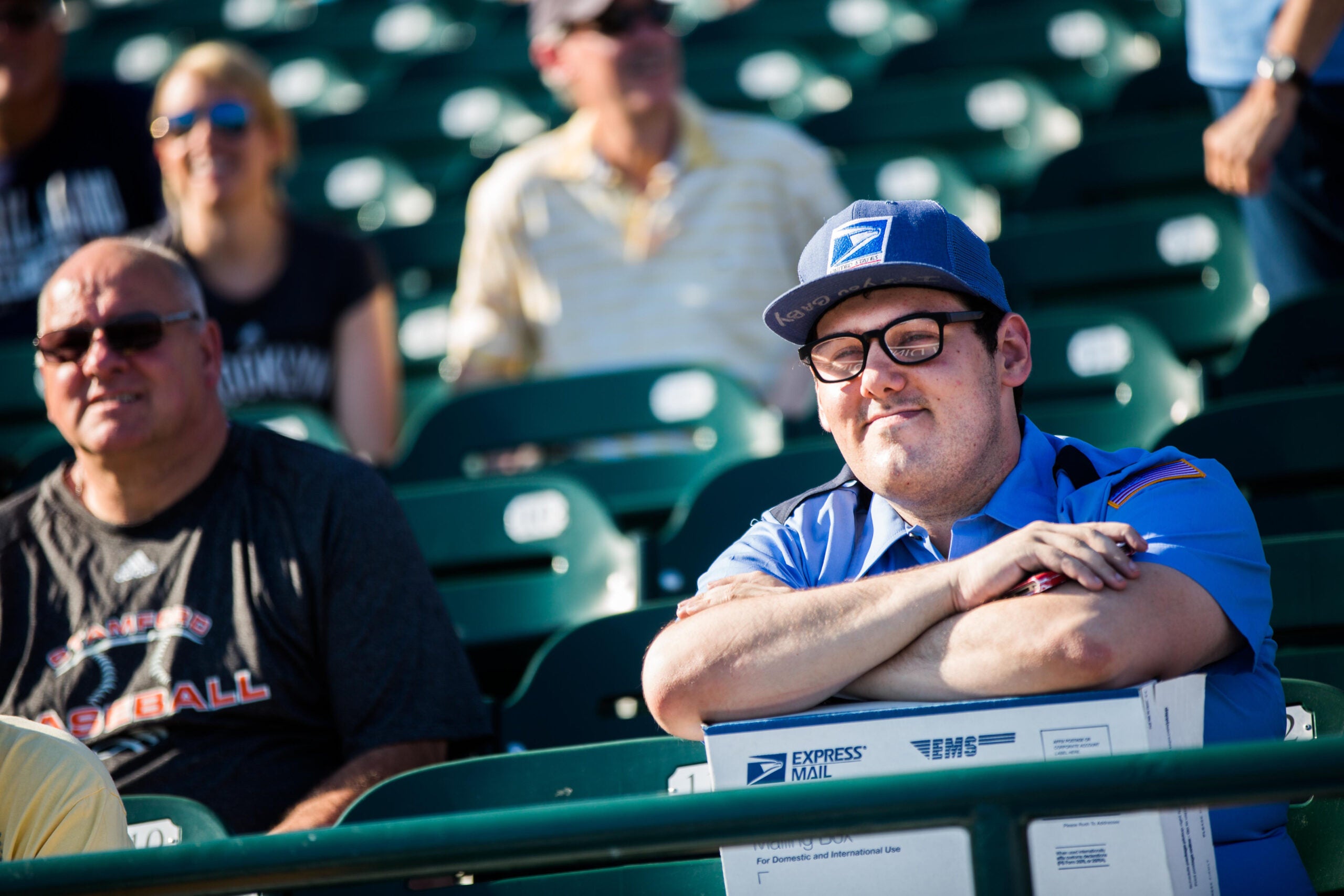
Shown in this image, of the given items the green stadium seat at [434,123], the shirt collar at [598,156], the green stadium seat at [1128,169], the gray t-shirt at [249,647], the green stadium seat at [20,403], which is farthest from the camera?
the green stadium seat at [434,123]

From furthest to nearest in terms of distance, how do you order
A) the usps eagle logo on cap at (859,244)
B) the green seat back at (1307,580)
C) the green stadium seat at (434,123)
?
the green stadium seat at (434,123) → the green seat back at (1307,580) → the usps eagle logo on cap at (859,244)

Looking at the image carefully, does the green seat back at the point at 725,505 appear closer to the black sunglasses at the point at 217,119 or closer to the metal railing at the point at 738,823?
the metal railing at the point at 738,823

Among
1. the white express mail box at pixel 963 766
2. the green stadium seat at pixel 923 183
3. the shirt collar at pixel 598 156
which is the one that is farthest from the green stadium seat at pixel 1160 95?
the white express mail box at pixel 963 766

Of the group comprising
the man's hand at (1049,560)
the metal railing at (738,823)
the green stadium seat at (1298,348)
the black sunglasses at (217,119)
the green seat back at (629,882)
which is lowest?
the green seat back at (629,882)


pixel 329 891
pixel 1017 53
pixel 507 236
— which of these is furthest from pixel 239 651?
pixel 1017 53

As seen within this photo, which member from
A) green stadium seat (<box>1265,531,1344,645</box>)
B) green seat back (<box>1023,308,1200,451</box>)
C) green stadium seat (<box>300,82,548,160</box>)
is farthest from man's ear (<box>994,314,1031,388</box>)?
green stadium seat (<box>300,82,548,160</box>)

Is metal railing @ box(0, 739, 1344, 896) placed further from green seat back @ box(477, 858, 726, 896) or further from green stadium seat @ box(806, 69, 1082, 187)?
green stadium seat @ box(806, 69, 1082, 187)

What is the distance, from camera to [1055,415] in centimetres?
296

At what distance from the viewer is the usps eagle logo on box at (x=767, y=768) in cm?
156

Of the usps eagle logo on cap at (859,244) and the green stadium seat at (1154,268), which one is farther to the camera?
the green stadium seat at (1154,268)

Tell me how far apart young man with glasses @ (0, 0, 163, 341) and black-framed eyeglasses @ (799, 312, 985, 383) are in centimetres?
315

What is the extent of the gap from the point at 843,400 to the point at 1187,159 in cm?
289

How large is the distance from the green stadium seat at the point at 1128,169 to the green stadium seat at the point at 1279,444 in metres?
2.00

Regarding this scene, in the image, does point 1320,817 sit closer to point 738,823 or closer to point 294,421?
point 738,823
